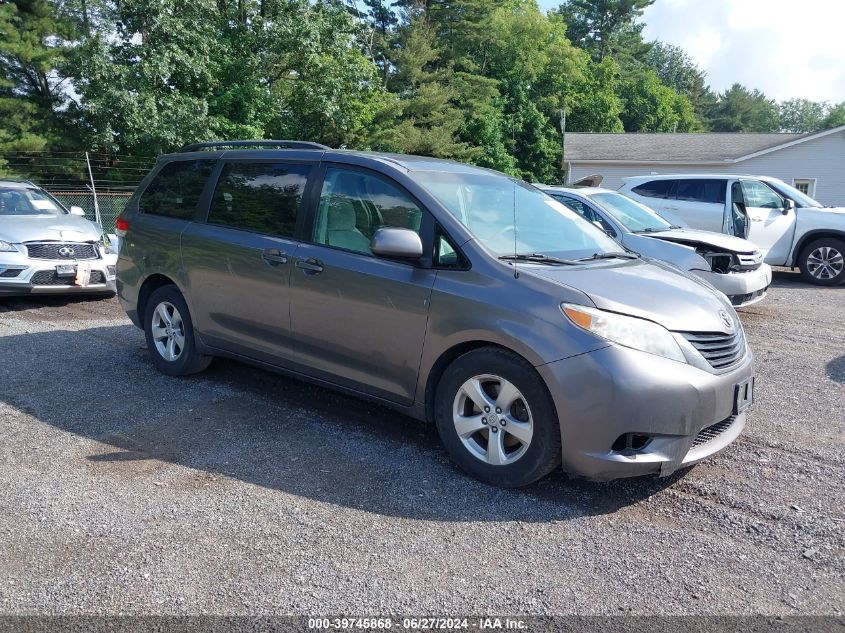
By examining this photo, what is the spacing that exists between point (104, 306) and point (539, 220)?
6906mm

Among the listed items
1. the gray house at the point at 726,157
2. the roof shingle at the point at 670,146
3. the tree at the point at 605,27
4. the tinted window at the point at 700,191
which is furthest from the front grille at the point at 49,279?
the tree at the point at 605,27

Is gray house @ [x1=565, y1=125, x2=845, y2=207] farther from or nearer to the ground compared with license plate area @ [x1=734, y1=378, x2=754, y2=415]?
farther from the ground

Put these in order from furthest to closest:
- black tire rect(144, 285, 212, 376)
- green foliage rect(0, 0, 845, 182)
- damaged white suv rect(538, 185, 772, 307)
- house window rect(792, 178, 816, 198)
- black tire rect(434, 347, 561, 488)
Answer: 1. house window rect(792, 178, 816, 198)
2. green foliage rect(0, 0, 845, 182)
3. damaged white suv rect(538, 185, 772, 307)
4. black tire rect(144, 285, 212, 376)
5. black tire rect(434, 347, 561, 488)

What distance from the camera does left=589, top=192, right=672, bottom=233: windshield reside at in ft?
30.1

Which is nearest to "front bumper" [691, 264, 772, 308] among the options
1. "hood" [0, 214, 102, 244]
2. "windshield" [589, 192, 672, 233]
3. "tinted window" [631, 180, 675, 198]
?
"windshield" [589, 192, 672, 233]

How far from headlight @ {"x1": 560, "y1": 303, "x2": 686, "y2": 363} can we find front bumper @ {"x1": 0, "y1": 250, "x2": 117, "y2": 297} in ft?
22.3

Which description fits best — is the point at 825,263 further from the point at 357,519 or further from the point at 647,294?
the point at 357,519

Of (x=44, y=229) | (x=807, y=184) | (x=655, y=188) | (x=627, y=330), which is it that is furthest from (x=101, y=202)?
(x=807, y=184)

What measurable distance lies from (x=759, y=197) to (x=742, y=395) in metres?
9.59

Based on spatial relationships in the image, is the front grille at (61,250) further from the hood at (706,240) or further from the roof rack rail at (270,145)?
the hood at (706,240)

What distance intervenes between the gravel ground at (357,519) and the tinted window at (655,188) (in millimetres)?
7896

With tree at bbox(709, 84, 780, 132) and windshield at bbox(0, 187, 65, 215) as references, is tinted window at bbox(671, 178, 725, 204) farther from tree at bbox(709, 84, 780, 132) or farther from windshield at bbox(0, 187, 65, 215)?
tree at bbox(709, 84, 780, 132)

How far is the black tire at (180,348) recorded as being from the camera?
5.70 m

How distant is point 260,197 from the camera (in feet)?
17.1
